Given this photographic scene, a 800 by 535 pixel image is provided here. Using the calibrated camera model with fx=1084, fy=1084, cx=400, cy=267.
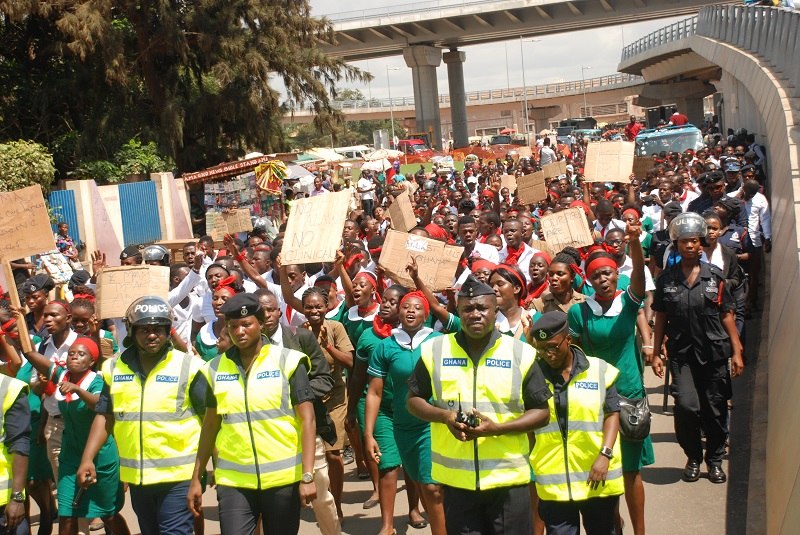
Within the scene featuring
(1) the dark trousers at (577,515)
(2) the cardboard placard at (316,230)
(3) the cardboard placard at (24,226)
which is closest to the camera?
(1) the dark trousers at (577,515)

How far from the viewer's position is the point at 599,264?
21.7ft

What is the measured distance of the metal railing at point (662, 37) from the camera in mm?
51900

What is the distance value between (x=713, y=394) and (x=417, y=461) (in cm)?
235

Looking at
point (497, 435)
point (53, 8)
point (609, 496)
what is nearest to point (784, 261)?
point (609, 496)

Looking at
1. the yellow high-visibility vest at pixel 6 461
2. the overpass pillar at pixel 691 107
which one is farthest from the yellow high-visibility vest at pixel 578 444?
the overpass pillar at pixel 691 107

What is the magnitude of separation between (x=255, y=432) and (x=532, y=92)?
4397 inches

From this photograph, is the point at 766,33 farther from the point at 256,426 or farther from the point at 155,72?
the point at 256,426

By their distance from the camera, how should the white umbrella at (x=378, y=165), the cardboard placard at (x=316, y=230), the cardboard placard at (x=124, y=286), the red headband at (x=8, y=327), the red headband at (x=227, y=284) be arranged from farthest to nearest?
the white umbrella at (x=378, y=165) < the cardboard placard at (x=316, y=230) < the cardboard placard at (x=124, y=286) < the red headband at (x=227, y=284) < the red headband at (x=8, y=327)

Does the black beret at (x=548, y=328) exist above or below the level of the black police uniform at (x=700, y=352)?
above

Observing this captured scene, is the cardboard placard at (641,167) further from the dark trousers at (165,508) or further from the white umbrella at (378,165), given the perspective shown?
the white umbrella at (378,165)

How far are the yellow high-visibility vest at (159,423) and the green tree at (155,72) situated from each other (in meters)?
24.6

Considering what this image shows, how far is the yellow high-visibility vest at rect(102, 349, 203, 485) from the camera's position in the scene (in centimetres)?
581

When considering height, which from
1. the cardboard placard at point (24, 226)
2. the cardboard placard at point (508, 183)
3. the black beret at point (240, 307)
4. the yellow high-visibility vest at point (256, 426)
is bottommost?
the cardboard placard at point (508, 183)

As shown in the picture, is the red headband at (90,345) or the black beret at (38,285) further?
the black beret at (38,285)
